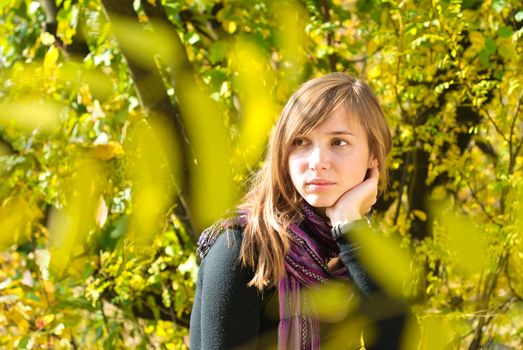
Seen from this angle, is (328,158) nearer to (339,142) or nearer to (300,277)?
(339,142)

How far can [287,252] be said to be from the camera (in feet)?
6.24

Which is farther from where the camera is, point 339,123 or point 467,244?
point 467,244

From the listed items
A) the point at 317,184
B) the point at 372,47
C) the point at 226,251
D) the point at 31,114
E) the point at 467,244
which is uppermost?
the point at 372,47

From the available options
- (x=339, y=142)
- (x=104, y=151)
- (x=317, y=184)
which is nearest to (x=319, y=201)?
(x=317, y=184)

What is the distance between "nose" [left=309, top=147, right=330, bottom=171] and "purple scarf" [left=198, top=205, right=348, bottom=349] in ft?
0.40

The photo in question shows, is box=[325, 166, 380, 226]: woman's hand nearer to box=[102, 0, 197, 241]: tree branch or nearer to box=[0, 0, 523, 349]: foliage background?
box=[0, 0, 523, 349]: foliage background

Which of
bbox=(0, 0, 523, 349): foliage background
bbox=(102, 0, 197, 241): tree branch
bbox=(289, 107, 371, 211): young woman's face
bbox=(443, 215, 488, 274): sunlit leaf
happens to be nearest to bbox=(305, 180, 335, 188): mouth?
bbox=(289, 107, 371, 211): young woman's face

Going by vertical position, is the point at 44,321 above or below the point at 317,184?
below

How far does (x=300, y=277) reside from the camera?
1899mm

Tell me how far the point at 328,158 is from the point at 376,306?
1.12ft

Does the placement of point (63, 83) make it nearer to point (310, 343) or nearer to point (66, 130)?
point (66, 130)

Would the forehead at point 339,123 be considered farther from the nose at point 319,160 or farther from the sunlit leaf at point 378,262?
the sunlit leaf at point 378,262

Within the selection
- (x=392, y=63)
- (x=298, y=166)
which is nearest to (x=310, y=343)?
(x=298, y=166)

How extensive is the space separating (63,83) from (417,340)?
1647 millimetres
